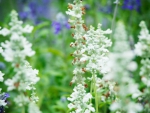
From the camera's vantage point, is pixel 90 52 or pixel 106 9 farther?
pixel 106 9

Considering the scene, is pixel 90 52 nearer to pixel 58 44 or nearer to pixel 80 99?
pixel 80 99

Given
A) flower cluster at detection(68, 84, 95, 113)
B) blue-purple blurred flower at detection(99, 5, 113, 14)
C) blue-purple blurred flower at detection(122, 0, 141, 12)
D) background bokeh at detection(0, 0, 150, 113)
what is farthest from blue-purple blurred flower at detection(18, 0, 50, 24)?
flower cluster at detection(68, 84, 95, 113)

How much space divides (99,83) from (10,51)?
3.68ft

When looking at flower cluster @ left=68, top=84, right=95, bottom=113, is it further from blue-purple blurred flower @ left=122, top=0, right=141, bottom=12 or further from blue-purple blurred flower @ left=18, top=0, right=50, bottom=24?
blue-purple blurred flower @ left=18, top=0, right=50, bottom=24

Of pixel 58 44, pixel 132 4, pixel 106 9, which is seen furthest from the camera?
pixel 58 44

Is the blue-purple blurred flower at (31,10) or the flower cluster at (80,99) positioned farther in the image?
the blue-purple blurred flower at (31,10)

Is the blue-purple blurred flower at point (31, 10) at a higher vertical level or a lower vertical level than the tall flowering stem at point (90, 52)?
higher

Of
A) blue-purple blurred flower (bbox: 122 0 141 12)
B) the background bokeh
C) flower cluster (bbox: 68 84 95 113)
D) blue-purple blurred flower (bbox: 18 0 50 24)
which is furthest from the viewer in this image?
blue-purple blurred flower (bbox: 18 0 50 24)

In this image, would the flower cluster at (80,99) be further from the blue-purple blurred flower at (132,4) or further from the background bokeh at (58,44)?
the blue-purple blurred flower at (132,4)

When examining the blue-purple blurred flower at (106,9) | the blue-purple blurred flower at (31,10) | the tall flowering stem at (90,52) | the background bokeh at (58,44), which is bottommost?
the tall flowering stem at (90,52)

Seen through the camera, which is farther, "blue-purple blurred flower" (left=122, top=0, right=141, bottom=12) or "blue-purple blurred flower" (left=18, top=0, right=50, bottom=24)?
"blue-purple blurred flower" (left=18, top=0, right=50, bottom=24)

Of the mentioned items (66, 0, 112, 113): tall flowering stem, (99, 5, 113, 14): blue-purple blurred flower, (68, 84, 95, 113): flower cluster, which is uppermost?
(99, 5, 113, 14): blue-purple blurred flower

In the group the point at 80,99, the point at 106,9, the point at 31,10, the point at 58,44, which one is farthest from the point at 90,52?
the point at 31,10

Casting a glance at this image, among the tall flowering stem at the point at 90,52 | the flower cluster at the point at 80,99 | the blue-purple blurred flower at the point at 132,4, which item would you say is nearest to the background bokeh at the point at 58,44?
the blue-purple blurred flower at the point at 132,4
